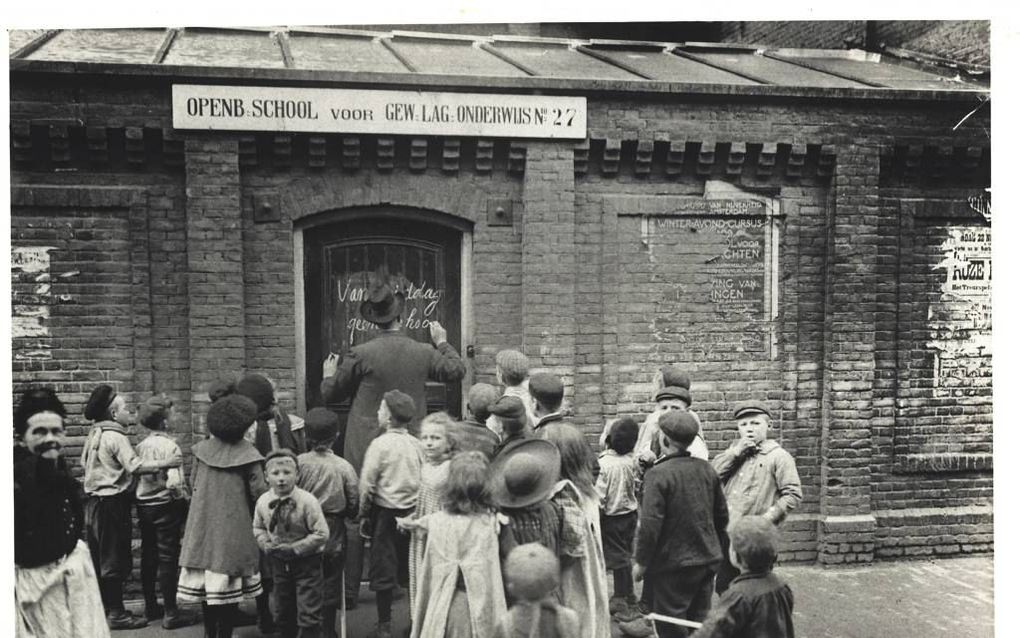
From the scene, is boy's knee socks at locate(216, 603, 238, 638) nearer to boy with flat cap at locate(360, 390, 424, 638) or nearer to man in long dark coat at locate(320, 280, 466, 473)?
boy with flat cap at locate(360, 390, 424, 638)

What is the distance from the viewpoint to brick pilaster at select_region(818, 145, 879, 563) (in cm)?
662

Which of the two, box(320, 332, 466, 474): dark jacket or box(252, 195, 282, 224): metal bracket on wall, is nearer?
box(320, 332, 466, 474): dark jacket

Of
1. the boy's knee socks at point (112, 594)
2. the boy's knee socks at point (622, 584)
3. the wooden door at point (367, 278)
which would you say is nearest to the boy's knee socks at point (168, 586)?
the boy's knee socks at point (112, 594)

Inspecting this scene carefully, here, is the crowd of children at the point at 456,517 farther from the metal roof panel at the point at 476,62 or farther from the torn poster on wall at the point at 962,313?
the torn poster on wall at the point at 962,313

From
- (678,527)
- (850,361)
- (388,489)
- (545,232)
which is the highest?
(545,232)

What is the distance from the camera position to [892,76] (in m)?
7.19

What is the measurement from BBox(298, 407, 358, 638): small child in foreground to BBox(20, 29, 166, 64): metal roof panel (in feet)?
10.0

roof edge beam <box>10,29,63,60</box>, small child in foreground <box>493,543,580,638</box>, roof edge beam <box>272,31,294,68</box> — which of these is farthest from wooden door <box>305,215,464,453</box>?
small child in foreground <box>493,543,580,638</box>

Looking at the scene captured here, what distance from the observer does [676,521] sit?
14.5 ft

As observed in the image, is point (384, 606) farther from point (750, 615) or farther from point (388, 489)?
point (750, 615)

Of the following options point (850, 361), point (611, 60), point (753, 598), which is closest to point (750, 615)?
point (753, 598)

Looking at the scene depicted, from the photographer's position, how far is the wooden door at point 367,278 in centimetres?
624

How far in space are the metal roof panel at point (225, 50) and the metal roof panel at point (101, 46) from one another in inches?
7.4

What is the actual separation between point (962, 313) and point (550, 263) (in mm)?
3508
